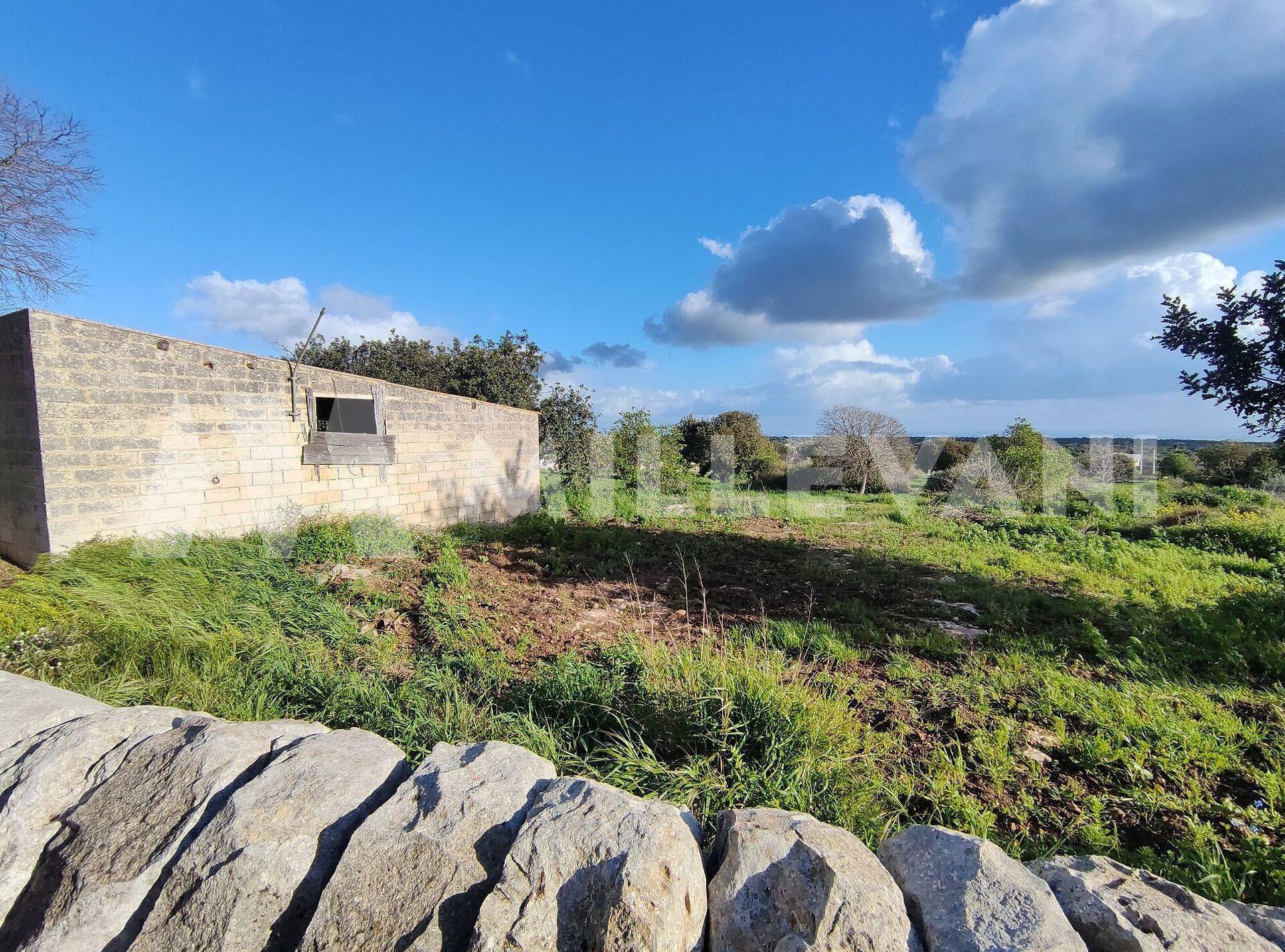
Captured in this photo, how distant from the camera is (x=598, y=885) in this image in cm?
118

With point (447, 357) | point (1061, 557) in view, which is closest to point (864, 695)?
point (1061, 557)

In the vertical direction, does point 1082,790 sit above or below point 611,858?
below

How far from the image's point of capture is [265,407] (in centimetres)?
602

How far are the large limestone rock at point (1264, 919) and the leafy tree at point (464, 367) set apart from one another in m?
15.4

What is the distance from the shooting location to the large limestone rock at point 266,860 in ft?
4.03

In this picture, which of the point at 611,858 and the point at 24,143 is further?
the point at 24,143

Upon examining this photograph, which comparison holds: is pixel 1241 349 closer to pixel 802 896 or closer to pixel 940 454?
pixel 802 896

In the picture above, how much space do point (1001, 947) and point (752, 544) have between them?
697 cm

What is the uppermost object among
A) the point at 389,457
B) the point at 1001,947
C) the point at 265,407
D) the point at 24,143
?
the point at 24,143

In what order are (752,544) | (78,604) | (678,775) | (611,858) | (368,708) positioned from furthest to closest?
(752,544) → (78,604) → (368,708) → (678,775) → (611,858)

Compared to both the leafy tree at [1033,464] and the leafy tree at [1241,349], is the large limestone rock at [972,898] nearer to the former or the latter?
the leafy tree at [1241,349]

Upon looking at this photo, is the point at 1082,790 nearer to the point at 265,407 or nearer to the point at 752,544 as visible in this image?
the point at 752,544

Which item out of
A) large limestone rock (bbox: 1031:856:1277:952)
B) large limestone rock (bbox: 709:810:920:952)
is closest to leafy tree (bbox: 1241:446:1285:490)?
large limestone rock (bbox: 1031:856:1277:952)

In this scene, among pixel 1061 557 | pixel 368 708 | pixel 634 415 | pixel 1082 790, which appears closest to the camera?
pixel 1082 790
